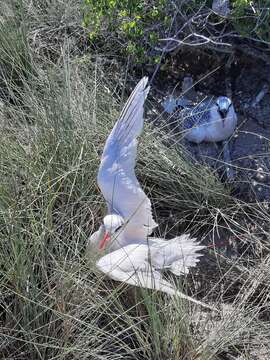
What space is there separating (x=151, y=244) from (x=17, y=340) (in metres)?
0.57

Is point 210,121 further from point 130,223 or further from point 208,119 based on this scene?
point 130,223

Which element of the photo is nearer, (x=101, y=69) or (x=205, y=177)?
(x=205, y=177)

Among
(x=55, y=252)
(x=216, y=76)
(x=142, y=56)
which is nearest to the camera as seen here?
(x=55, y=252)

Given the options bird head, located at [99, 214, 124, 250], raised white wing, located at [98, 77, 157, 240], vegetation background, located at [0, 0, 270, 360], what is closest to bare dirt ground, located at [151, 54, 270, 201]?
vegetation background, located at [0, 0, 270, 360]

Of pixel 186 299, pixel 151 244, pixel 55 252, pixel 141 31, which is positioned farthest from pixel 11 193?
pixel 141 31

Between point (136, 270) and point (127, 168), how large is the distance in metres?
0.50

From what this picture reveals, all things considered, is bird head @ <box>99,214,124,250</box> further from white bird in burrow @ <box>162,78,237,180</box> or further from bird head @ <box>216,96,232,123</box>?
bird head @ <box>216,96,232,123</box>

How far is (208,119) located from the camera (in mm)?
3020

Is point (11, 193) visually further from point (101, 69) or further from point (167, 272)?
point (101, 69)

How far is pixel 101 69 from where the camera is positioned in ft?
10.9

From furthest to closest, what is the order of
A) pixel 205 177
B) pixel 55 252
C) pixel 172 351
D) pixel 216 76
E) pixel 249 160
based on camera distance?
pixel 216 76 < pixel 249 160 < pixel 205 177 < pixel 55 252 < pixel 172 351

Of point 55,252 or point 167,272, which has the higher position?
point 55,252

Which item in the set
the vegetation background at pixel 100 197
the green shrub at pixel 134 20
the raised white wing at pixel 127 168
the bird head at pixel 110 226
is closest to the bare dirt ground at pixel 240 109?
the vegetation background at pixel 100 197

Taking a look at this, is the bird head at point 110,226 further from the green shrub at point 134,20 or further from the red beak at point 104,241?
the green shrub at point 134,20
